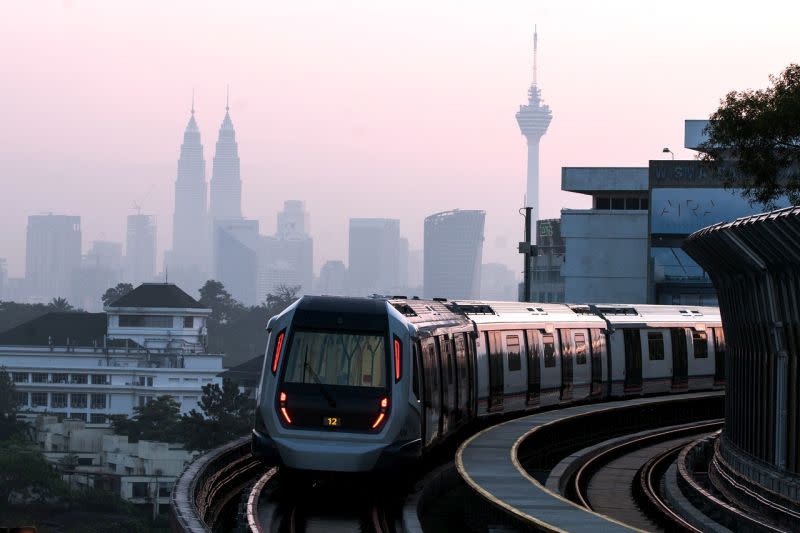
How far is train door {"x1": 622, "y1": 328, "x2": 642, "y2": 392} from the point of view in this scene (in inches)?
1767

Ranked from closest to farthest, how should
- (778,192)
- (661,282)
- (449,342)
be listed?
(449,342), (778,192), (661,282)

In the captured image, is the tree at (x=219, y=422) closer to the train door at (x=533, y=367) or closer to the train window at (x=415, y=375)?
the train door at (x=533, y=367)

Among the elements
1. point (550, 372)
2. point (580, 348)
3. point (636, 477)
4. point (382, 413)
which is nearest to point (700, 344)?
point (580, 348)

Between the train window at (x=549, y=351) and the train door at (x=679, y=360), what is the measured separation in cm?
798

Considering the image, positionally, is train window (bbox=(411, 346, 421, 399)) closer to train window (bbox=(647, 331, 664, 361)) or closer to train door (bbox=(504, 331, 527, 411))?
train door (bbox=(504, 331, 527, 411))

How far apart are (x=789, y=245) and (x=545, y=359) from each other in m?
18.3

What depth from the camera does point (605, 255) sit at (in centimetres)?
10219

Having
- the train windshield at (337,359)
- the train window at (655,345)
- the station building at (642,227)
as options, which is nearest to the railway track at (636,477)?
the train window at (655,345)

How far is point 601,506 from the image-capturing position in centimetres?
3023

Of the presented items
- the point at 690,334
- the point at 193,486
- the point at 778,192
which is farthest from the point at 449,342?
the point at 778,192

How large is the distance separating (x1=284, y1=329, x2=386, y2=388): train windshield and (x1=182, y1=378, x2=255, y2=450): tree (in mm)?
121598

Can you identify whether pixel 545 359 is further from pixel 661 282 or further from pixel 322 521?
pixel 661 282

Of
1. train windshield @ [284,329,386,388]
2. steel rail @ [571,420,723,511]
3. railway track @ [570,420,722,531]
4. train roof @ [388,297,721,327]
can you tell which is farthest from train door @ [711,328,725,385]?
train windshield @ [284,329,386,388]

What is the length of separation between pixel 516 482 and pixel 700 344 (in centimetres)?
2390
